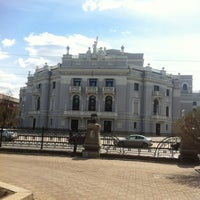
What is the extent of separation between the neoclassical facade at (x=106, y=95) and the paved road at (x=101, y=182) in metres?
50.0

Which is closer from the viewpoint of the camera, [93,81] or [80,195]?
[80,195]

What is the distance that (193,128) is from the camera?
1722cm

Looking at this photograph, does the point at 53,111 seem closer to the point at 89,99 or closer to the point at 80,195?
the point at 89,99

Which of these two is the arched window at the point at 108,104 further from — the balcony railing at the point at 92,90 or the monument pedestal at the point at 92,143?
the monument pedestal at the point at 92,143

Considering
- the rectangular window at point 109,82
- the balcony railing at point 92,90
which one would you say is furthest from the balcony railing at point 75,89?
the rectangular window at point 109,82

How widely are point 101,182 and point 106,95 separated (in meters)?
54.8

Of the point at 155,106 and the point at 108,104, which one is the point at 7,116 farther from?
the point at 155,106

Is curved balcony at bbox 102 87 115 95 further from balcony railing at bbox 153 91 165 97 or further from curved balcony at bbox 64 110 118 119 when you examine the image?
balcony railing at bbox 153 91 165 97

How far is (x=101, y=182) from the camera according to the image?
464 inches

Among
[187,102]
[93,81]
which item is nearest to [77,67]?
[93,81]

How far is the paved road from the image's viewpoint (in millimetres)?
9766

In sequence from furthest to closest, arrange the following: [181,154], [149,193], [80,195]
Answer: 1. [181,154]
2. [149,193]
3. [80,195]

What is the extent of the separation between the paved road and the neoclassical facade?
50.0 metres

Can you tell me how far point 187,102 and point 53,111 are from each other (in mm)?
32590
